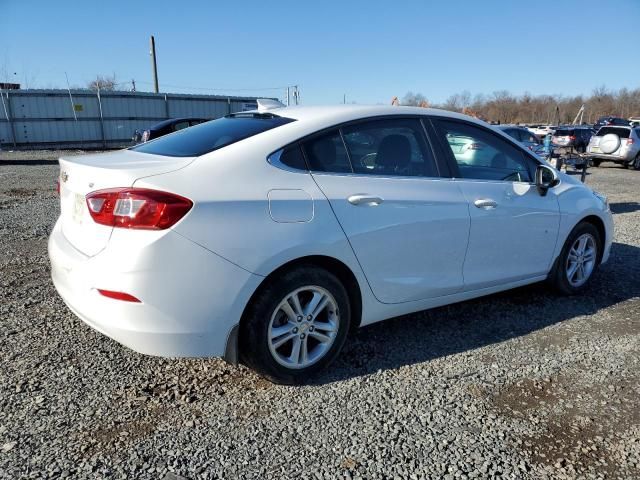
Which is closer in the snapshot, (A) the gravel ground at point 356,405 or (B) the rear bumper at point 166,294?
(A) the gravel ground at point 356,405

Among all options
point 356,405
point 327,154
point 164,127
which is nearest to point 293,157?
point 327,154

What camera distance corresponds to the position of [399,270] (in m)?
3.19

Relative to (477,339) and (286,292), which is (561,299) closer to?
(477,339)

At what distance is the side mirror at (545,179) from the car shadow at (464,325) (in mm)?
1022

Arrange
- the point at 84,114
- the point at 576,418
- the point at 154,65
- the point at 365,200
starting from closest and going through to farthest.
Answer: the point at 576,418, the point at 365,200, the point at 84,114, the point at 154,65

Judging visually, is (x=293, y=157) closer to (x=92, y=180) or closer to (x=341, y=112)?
(x=341, y=112)

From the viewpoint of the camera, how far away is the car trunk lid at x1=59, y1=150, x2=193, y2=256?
2.53 m

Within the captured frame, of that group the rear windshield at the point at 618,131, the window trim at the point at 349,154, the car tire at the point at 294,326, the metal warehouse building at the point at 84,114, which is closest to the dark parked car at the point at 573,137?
the rear windshield at the point at 618,131

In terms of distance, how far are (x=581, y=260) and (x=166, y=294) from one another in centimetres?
383

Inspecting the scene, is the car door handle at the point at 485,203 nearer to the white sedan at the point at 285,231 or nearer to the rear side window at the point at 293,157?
the white sedan at the point at 285,231

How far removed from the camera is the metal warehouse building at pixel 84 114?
883 inches

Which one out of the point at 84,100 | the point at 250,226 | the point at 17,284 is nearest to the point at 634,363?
the point at 250,226

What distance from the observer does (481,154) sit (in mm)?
3955

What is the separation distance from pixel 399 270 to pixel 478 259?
775mm
